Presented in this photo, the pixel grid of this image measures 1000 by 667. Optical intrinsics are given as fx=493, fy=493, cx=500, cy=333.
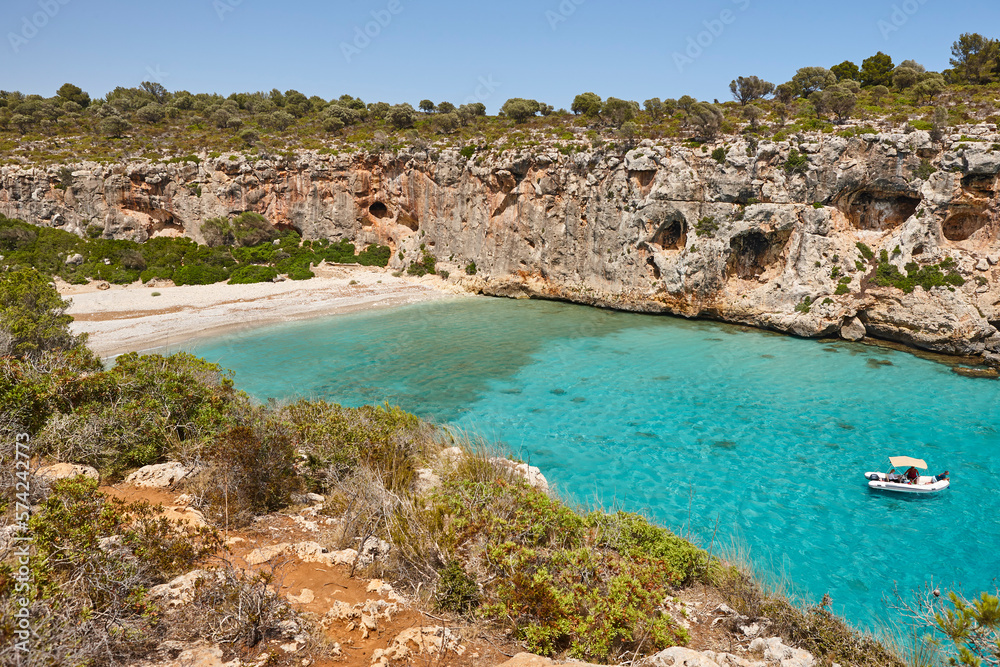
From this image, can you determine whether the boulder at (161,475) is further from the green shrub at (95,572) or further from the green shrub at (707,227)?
the green shrub at (707,227)

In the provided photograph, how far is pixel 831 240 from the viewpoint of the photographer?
24.7 metres

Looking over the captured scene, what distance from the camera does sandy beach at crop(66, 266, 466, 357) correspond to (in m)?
23.5

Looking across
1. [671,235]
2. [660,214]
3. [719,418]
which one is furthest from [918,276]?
[719,418]

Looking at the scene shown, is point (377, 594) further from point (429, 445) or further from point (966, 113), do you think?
point (966, 113)

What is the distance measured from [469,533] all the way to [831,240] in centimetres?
2633

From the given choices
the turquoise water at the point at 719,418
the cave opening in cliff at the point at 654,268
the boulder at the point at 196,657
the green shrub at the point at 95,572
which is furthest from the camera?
the cave opening in cliff at the point at 654,268

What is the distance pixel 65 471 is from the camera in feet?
22.6

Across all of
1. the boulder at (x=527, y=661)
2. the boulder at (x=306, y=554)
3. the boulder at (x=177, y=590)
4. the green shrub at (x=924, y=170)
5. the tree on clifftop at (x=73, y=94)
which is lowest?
the boulder at (x=306, y=554)

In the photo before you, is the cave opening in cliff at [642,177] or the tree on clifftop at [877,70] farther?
the tree on clifftop at [877,70]

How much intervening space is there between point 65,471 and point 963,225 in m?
33.1

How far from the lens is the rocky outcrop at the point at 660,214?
74.5 ft

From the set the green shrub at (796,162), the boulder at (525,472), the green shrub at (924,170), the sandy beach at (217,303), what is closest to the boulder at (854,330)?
the green shrub at (924,170)

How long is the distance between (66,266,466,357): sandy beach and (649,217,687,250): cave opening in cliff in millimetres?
14167

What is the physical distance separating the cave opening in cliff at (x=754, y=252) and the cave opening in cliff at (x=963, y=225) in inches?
261
